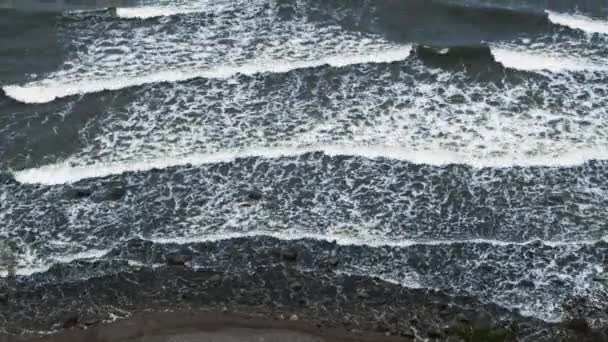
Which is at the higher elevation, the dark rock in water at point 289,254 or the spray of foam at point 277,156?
the spray of foam at point 277,156

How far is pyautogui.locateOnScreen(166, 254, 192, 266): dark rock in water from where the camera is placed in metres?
14.0

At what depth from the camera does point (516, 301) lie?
522 inches

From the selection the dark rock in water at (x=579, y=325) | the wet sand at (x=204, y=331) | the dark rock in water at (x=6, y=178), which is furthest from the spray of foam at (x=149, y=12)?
the dark rock in water at (x=579, y=325)

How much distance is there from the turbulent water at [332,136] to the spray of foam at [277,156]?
0.14 feet

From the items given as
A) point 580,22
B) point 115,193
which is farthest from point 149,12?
point 580,22

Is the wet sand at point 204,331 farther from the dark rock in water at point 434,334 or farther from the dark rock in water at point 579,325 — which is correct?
the dark rock in water at point 579,325

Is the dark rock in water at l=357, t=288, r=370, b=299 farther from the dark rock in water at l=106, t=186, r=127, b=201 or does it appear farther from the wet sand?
the dark rock in water at l=106, t=186, r=127, b=201

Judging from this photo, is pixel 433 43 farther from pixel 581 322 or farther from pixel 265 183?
pixel 581 322

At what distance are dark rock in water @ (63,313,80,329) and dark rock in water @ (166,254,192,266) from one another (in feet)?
6.25

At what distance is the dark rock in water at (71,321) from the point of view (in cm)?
1284

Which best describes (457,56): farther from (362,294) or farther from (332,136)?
(362,294)

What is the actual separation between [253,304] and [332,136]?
4887mm

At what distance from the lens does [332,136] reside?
16.7m

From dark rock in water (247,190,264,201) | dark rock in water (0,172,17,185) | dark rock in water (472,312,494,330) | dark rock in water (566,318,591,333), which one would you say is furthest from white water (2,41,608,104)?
dark rock in water (472,312,494,330)
